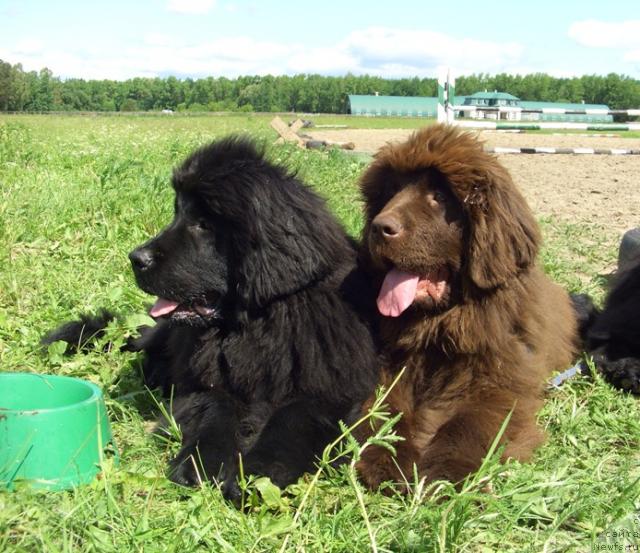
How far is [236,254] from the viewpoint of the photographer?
3035 mm

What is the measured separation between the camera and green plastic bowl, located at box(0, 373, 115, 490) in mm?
2369

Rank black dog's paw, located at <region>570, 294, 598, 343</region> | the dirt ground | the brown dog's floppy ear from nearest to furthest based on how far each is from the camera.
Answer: the brown dog's floppy ear
black dog's paw, located at <region>570, 294, 598, 343</region>
the dirt ground

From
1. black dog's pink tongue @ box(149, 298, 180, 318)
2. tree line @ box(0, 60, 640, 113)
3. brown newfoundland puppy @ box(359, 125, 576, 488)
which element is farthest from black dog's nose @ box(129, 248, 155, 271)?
tree line @ box(0, 60, 640, 113)

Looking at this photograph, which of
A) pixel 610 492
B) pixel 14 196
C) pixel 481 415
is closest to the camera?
pixel 610 492

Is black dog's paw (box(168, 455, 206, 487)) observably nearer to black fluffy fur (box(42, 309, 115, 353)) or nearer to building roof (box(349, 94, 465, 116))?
black fluffy fur (box(42, 309, 115, 353))

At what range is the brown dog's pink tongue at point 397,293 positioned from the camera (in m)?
3.04

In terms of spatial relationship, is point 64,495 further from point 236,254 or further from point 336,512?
point 236,254

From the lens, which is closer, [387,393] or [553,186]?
[387,393]

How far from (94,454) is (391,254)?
4.51 ft

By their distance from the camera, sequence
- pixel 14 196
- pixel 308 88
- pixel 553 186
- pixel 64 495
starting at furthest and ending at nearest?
pixel 308 88 < pixel 553 186 < pixel 14 196 < pixel 64 495

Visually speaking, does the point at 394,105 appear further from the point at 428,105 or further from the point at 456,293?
the point at 456,293

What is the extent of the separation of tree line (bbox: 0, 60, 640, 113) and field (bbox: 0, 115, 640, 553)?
50.6 m

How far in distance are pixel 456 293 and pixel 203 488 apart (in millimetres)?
1336

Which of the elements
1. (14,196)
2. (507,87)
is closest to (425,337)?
(14,196)
